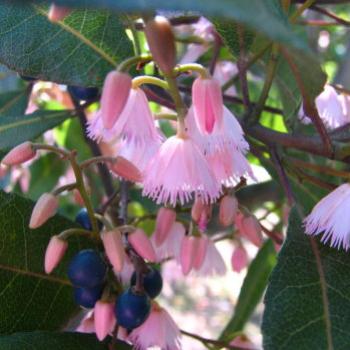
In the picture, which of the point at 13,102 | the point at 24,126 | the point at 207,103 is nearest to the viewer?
the point at 207,103

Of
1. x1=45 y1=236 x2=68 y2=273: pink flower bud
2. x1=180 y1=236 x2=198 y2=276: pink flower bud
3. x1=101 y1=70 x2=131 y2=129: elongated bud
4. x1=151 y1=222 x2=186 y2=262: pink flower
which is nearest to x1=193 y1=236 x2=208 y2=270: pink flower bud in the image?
x1=180 y1=236 x2=198 y2=276: pink flower bud

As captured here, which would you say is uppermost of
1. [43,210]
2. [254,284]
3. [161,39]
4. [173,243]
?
[161,39]

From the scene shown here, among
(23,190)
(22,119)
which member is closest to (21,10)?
(22,119)

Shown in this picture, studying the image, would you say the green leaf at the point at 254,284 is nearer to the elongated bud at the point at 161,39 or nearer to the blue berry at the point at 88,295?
the blue berry at the point at 88,295

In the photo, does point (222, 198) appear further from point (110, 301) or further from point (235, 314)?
point (235, 314)

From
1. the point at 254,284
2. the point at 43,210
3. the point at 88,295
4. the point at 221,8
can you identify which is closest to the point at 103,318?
the point at 88,295

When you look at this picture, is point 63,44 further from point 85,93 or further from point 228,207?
point 228,207

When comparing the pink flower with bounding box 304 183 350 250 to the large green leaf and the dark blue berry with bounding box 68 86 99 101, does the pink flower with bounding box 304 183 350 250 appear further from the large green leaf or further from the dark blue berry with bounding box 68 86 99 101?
the dark blue berry with bounding box 68 86 99 101
